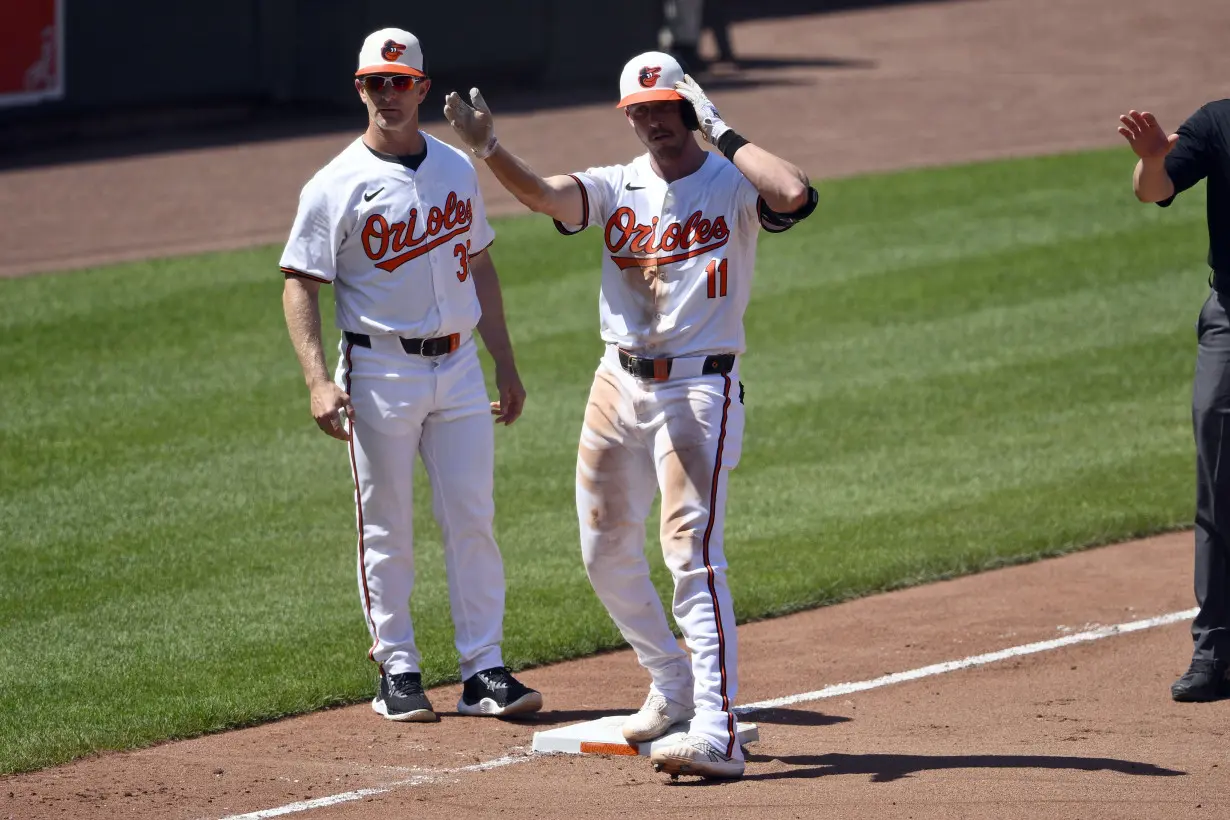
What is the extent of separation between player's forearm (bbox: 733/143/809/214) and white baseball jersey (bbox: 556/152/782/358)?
13cm

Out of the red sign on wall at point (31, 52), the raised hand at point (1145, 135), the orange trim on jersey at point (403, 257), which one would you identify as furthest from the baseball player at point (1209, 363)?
the red sign on wall at point (31, 52)

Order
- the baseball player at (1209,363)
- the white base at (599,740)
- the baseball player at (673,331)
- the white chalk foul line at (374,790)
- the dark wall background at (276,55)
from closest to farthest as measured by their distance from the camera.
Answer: the white chalk foul line at (374,790), the baseball player at (673,331), the white base at (599,740), the baseball player at (1209,363), the dark wall background at (276,55)

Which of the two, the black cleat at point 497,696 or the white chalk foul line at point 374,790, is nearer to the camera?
the white chalk foul line at point 374,790

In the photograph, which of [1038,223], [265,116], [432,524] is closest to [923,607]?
[432,524]

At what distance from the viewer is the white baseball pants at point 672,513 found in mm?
5344

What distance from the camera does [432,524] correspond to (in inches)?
347

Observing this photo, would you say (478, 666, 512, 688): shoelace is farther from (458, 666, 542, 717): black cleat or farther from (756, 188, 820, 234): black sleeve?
(756, 188, 820, 234): black sleeve

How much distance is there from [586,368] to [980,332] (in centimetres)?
266

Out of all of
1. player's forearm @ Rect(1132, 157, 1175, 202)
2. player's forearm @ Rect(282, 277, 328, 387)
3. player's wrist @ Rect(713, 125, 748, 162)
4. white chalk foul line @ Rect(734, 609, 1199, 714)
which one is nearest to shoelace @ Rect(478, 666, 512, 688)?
white chalk foul line @ Rect(734, 609, 1199, 714)

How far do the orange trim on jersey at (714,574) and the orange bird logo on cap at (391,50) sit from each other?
4.92 ft

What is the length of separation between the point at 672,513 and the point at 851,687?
1346 mm

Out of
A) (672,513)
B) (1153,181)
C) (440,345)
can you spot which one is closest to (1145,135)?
(1153,181)

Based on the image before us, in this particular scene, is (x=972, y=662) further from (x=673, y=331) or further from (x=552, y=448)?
(x=552, y=448)

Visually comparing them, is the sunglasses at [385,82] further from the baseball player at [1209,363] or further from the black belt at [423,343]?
the baseball player at [1209,363]
